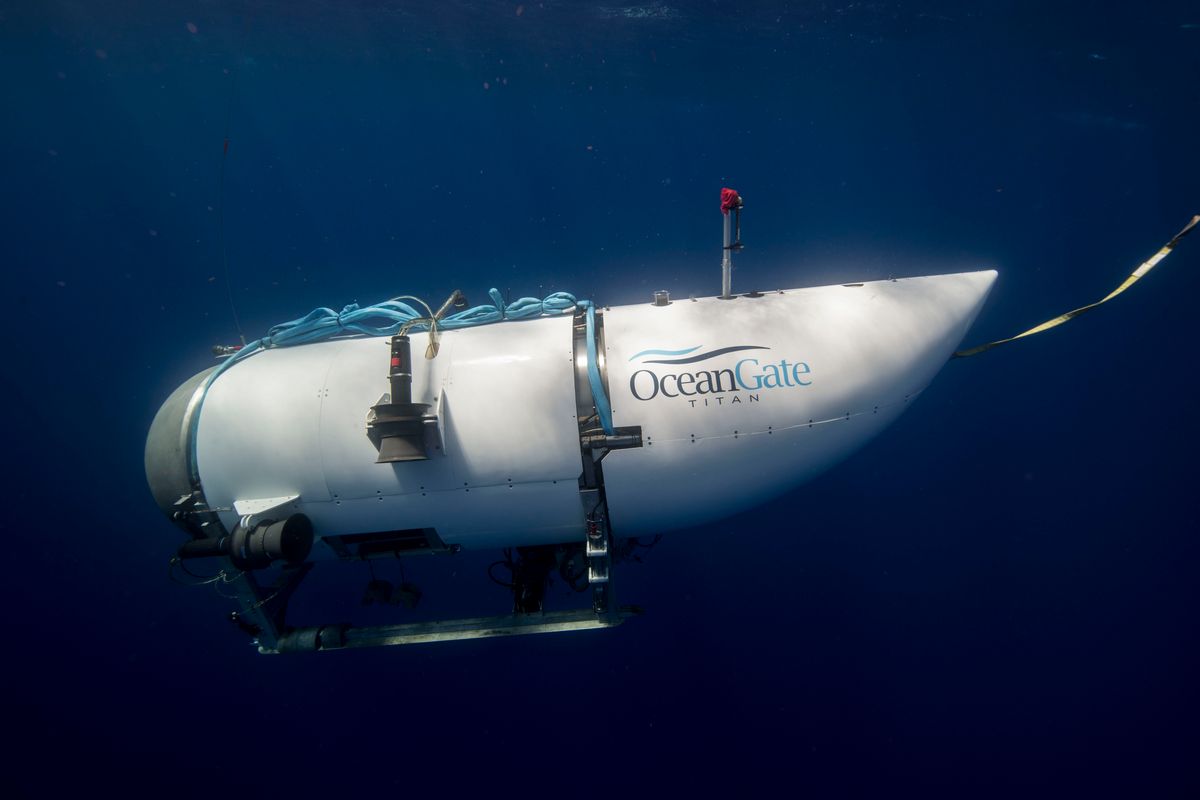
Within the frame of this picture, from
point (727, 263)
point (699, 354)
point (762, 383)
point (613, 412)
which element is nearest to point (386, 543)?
point (613, 412)

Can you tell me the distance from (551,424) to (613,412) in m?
0.34

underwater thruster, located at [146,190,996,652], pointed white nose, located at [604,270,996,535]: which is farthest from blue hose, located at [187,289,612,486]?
pointed white nose, located at [604,270,996,535]

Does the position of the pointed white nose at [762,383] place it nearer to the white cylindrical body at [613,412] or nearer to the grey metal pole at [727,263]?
the white cylindrical body at [613,412]

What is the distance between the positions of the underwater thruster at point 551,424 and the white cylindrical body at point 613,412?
11mm

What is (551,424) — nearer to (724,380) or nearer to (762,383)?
(724,380)

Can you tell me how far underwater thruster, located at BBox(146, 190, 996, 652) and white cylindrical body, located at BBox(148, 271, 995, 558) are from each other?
11mm

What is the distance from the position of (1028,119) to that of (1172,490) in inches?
259

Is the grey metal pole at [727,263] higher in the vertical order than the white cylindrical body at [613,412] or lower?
higher

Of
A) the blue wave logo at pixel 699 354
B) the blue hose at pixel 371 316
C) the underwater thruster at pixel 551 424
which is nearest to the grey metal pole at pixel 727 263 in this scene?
the underwater thruster at pixel 551 424

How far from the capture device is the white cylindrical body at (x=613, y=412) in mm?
2270

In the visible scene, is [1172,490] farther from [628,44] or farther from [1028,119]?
[628,44]

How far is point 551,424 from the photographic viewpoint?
7.43ft

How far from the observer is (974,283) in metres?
2.50

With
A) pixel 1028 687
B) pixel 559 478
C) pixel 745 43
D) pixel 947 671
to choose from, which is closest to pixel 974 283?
pixel 559 478
